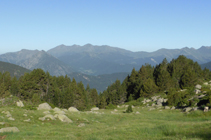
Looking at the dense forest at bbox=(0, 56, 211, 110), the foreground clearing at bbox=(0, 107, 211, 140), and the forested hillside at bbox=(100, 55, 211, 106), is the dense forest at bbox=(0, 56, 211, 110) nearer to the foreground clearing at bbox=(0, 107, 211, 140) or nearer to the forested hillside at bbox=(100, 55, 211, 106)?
the forested hillside at bbox=(100, 55, 211, 106)

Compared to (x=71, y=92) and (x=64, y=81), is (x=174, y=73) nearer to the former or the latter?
(x=71, y=92)

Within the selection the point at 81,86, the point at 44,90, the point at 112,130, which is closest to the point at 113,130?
the point at 112,130

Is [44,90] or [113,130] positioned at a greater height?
[113,130]

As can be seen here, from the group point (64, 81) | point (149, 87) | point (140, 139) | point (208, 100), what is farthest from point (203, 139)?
point (64, 81)

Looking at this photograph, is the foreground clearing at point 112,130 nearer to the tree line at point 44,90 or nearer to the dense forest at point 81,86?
the dense forest at point 81,86

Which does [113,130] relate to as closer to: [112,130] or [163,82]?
[112,130]

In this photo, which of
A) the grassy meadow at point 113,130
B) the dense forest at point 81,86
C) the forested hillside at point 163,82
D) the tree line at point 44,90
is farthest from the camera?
the tree line at point 44,90

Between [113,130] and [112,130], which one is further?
[112,130]

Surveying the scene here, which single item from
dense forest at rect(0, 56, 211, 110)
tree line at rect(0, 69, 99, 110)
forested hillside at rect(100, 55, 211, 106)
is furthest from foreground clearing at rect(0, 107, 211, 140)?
tree line at rect(0, 69, 99, 110)

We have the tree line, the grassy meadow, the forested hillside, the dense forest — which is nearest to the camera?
the grassy meadow

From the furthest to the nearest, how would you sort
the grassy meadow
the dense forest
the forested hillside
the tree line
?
the tree line, the dense forest, the forested hillside, the grassy meadow

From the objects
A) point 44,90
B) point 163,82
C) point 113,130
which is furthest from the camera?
point 44,90

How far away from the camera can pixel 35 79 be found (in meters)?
95.2

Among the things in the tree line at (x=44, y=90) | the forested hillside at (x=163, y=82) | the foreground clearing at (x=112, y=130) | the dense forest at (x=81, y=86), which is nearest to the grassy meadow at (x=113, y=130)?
the foreground clearing at (x=112, y=130)
